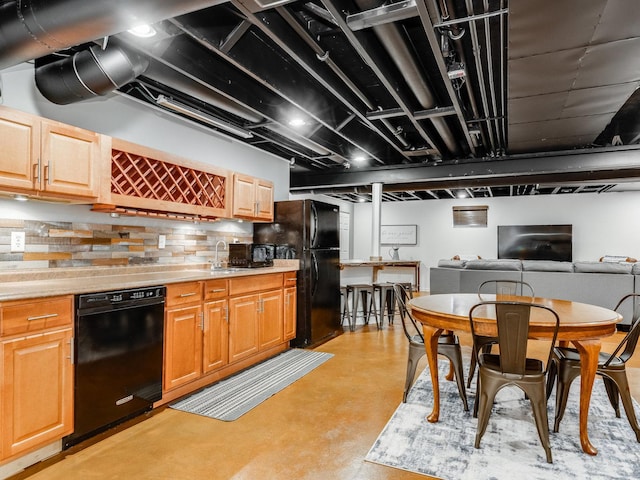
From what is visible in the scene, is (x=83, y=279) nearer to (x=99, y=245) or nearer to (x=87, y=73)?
(x=99, y=245)

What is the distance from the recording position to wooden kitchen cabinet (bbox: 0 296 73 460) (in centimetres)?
201

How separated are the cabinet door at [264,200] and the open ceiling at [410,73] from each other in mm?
640

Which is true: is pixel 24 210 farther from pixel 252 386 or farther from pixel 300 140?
pixel 300 140

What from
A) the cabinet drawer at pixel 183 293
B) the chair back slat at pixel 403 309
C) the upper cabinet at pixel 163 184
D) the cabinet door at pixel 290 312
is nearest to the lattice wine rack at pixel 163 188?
the upper cabinet at pixel 163 184

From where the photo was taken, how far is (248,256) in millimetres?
4434

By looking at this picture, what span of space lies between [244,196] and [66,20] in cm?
260

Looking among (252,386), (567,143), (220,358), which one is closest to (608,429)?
(252,386)

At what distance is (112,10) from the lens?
1.83 meters

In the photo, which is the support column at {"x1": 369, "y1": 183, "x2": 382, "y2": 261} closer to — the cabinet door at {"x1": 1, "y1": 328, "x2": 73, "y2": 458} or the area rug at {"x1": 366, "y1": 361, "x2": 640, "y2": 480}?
the area rug at {"x1": 366, "y1": 361, "x2": 640, "y2": 480}

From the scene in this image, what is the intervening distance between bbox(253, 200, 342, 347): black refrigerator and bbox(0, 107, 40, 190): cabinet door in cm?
283

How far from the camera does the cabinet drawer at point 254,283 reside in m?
3.66

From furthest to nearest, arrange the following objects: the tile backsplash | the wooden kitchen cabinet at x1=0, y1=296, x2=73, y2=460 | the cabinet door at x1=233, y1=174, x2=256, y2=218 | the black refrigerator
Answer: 1. the black refrigerator
2. the cabinet door at x1=233, y1=174, x2=256, y2=218
3. the tile backsplash
4. the wooden kitchen cabinet at x1=0, y1=296, x2=73, y2=460

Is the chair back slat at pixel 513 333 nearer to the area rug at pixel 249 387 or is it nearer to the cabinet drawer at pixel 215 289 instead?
the area rug at pixel 249 387

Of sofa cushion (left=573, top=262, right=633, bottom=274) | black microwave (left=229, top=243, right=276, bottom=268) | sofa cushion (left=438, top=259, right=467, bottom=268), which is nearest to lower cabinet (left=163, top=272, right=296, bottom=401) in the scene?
black microwave (left=229, top=243, right=276, bottom=268)
